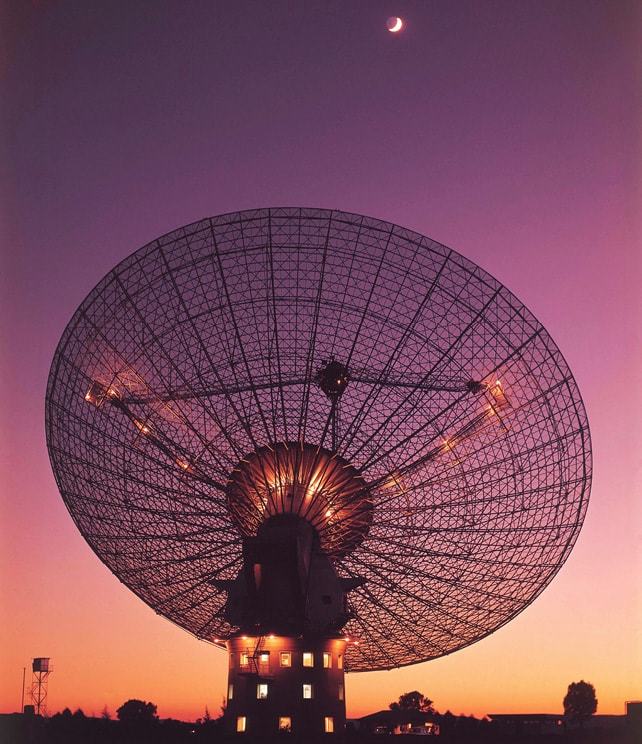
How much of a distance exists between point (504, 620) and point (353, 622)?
726 cm

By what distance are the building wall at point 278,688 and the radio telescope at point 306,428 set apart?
0.26 feet

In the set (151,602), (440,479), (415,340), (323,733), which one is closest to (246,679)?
(323,733)

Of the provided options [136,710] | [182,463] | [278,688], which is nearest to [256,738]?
[278,688]

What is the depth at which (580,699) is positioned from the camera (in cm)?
11531

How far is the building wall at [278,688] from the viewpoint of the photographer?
3938 cm

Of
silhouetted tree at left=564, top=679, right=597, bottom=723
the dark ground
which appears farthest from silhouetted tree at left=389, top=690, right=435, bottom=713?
the dark ground

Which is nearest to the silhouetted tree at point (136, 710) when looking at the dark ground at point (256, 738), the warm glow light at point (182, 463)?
the dark ground at point (256, 738)

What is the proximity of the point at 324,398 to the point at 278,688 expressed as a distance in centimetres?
1206

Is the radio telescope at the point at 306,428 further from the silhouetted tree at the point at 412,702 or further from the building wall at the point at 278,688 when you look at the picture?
the silhouetted tree at the point at 412,702

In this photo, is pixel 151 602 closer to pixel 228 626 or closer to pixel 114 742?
pixel 228 626

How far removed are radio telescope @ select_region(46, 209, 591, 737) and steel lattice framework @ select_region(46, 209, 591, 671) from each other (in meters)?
0.09

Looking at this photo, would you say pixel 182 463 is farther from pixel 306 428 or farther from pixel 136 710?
pixel 136 710

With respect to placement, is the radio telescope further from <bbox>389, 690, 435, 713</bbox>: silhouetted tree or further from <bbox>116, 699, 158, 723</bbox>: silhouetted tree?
<bbox>389, 690, 435, 713</bbox>: silhouetted tree

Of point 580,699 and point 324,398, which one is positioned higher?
point 324,398
